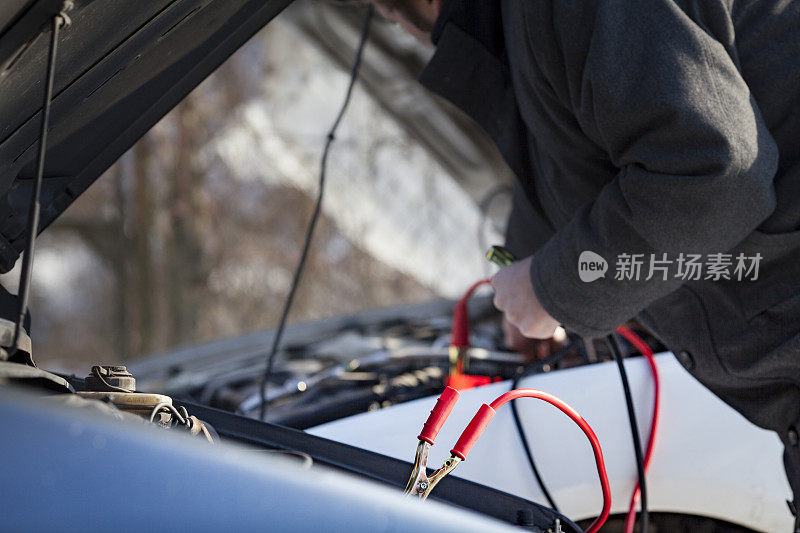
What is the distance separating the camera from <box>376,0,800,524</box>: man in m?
1.02

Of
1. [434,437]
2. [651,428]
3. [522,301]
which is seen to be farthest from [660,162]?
[651,428]

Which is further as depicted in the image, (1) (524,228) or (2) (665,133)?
(1) (524,228)

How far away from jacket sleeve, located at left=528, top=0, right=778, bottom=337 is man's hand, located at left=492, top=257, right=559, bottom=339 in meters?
0.17

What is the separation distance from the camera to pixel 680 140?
1020mm

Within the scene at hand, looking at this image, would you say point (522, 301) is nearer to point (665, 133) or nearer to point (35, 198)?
point (665, 133)

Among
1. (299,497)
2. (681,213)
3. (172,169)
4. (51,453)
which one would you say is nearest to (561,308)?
(681,213)

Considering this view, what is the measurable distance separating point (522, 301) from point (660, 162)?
14.3 inches

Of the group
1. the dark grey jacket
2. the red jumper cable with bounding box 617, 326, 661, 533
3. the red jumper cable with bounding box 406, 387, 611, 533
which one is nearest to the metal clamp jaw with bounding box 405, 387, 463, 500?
the red jumper cable with bounding box 406, 387, 611, 533

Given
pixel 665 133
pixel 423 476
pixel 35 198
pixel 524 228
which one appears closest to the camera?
pixel 35 198

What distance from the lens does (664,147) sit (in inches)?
40.6

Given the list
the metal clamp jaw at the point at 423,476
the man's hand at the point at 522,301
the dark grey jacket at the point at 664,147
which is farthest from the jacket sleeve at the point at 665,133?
the metal clamp jaw at the point at 423,476

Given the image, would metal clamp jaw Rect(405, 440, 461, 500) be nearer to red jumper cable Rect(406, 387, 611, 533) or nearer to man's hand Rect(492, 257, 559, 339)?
red jumper cable Rect(406, 387, 611, 533)

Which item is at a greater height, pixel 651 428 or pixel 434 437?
pixel 651 428

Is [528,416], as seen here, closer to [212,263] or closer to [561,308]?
[561,308]
